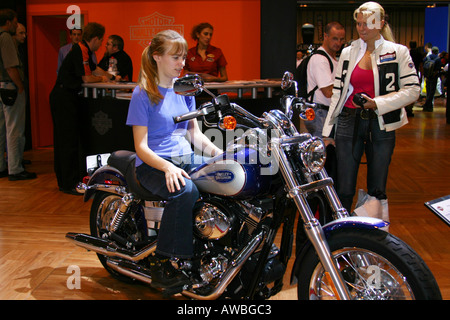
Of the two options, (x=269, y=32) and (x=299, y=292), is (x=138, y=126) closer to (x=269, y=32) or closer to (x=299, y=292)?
(x=299, y=292)

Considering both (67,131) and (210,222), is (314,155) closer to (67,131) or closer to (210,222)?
(210,222)

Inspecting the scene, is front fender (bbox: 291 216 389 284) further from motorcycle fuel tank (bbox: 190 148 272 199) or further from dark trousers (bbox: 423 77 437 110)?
dark trousers (bbox: 423 77 437 110)

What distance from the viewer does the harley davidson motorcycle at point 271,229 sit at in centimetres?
213

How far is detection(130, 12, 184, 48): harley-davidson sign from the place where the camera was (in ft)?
26.9

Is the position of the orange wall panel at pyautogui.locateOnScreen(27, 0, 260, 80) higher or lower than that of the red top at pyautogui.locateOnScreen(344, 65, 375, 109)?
higher

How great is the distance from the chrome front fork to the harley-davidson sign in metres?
6.25

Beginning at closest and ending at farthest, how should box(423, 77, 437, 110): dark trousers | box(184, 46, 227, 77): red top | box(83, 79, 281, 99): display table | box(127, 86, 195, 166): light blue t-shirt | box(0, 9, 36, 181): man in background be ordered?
box(127, 86, 195, 166): light blue t-shirt
box(83, 79, 281, 99): display table
box(0, 9, 36, 181): man in background
box(184, 46, 227, 77): red top
box(423, 77, 437, 110): dark trousers

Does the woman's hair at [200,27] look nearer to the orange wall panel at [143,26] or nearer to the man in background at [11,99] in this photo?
the man in background at [11,99]

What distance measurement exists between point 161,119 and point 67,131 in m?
2.91

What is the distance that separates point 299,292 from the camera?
2.31 metres

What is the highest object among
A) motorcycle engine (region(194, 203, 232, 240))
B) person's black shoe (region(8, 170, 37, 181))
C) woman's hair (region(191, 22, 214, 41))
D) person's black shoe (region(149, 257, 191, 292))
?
woman's hair (region(191, 22, 214, 41))

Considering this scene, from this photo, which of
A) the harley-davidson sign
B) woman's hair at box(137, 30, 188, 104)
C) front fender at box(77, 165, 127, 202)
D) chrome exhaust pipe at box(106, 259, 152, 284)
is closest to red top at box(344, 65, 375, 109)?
woman's hair at box(137, 30, 188, 104)

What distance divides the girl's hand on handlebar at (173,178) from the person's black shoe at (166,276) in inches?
14.5

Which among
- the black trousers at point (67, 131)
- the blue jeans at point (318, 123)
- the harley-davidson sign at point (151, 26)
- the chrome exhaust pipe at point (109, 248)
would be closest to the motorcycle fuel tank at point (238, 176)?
the chrome exhaust pipe at point (109, 248)
